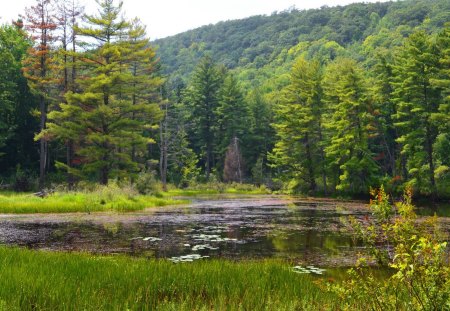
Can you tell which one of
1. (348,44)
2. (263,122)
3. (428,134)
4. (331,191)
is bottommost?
(331,191)

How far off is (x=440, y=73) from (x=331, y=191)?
15700mm

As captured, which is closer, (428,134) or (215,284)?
(215,284)

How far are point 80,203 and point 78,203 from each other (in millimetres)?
95

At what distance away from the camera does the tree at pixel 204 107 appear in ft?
224

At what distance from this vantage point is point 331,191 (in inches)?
1646

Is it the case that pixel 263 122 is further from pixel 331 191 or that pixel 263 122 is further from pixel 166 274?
pixel 166 274

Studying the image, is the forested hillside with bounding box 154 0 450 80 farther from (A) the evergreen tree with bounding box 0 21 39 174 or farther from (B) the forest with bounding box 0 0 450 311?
(A) the evergreen tree with bounding box 0 21 39 174

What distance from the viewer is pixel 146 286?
19.4 ft

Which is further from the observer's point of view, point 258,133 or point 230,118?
point 258,133

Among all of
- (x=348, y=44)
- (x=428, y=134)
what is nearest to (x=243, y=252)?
(x=428, y=134)

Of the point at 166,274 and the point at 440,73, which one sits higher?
the point at 440,73

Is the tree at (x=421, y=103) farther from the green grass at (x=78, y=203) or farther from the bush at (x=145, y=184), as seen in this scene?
the green grass at (x=78, y=203)

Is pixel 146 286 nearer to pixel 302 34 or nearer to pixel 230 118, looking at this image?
pixel 230 118

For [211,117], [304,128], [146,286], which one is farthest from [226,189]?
[146,286]
